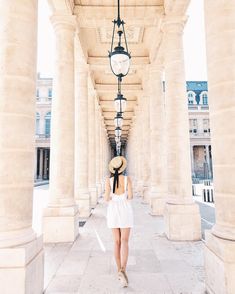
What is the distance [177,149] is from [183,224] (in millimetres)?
2405

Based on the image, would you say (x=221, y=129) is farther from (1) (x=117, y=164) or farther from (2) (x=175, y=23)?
(2) (x=175, y=23)

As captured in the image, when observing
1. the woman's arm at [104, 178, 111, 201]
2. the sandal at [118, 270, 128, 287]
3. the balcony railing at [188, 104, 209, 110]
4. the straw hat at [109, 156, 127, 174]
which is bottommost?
the sandal at [118, 270, 128, 287]

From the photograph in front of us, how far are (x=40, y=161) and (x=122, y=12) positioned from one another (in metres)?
48.7

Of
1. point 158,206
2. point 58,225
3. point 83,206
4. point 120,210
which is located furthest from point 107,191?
point 158,206

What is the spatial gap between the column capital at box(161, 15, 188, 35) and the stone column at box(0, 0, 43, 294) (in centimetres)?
581

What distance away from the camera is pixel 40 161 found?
5434 centimetres

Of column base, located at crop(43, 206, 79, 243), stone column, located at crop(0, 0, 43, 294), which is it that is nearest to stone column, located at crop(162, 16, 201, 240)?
column base, located at crop(43, 206, 79, 243)

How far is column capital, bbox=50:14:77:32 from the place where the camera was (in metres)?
8.56

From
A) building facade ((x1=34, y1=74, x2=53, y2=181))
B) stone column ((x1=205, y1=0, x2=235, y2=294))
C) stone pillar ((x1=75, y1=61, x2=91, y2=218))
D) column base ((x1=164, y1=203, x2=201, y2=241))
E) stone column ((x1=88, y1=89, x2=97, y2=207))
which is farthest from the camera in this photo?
building facade ((x1=34, y1=74, x2=53, y2=181))

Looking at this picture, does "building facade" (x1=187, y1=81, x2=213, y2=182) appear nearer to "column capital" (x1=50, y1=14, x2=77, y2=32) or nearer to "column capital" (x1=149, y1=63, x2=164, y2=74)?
"column capital" (x1=149, y1=63, x2=164, y2=74)

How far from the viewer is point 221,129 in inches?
158

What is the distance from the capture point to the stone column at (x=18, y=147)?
3.50m

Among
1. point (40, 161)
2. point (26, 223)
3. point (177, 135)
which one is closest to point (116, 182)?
point (26, 223)

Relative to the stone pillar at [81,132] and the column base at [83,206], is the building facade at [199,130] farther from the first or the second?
the column base at [83,206]
